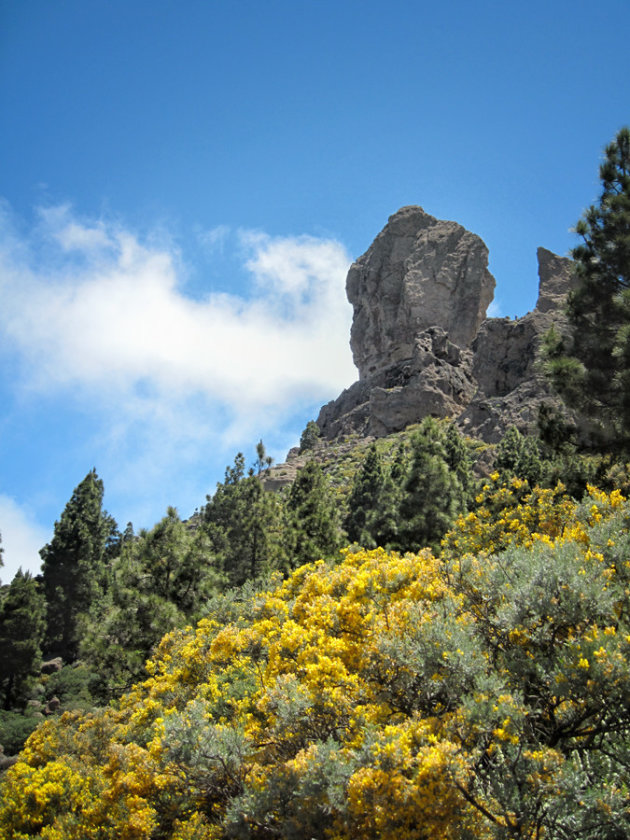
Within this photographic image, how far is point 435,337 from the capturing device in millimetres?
99625

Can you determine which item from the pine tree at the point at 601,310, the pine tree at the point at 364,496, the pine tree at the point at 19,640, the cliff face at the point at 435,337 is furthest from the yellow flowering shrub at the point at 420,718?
the cliff face at the point at 435,337

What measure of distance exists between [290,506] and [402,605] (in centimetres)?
2626

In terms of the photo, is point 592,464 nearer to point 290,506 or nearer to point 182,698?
point 182,698

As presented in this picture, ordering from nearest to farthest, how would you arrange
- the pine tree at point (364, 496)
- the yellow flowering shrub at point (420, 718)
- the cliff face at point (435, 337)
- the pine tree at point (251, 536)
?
the yellow flowering shrub at point (420, 718) → the pine tree at point (251, 536) → the pine tree at point (364, 496) → the cliff face at point (435, 337)

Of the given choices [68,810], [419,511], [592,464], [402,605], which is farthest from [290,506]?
[402,605]

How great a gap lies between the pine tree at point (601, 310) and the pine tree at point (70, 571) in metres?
37.0

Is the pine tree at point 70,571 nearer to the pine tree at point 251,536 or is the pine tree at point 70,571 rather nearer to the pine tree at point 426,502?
the pine tree at point 251,536

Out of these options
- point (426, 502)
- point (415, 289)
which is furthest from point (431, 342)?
point (426, 502)

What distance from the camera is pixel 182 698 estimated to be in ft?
30.6

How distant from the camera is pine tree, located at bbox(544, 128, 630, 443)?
13906 mm

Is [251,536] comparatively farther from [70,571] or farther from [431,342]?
[431,342]

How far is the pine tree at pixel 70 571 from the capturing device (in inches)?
1623

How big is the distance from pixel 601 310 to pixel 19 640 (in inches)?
1450

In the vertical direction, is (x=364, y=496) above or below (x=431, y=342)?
below
